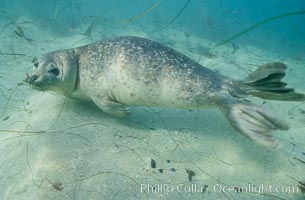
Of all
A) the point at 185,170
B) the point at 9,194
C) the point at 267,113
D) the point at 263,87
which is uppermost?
the point at 263,87

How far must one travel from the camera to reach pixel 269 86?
3279 mm

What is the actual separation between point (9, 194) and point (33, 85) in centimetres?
173

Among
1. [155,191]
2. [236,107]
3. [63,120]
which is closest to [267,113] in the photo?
[236,107]

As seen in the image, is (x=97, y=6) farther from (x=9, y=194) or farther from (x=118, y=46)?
(x=9, y=194)

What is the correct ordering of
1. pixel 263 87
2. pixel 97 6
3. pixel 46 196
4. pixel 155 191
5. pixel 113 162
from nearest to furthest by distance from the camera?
pixel 46 196, pixel 155 191, pixel 113 162, pixel 263 87, pixel 97 6

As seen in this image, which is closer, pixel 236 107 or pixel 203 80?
pixel 236 107

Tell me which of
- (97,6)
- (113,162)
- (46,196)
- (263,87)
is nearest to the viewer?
(46,196)

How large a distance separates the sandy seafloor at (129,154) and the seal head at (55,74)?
31cm

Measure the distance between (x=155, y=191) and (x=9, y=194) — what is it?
1.40 meters

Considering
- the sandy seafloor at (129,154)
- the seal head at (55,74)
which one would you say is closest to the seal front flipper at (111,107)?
the sandy seafloor at (129,154)

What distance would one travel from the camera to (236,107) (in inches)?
121

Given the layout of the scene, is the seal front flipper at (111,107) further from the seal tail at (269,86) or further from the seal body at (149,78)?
the seal tail at (269,86)

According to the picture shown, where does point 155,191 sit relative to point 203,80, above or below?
below

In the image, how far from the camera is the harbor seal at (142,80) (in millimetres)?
3375
